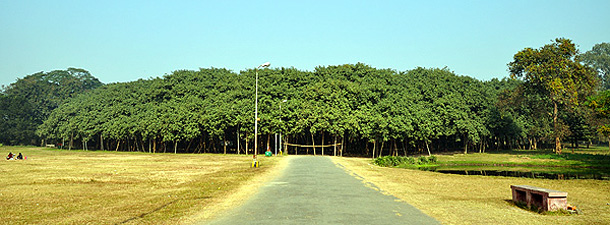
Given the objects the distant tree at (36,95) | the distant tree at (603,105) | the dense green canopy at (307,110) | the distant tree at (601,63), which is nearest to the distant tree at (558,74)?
the dense green canopy at (307,110)

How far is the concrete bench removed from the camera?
34.4 feet

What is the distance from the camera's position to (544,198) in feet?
35.0

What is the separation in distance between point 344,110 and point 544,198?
147ft

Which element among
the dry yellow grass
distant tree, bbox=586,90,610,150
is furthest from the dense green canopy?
the dry yellow grass

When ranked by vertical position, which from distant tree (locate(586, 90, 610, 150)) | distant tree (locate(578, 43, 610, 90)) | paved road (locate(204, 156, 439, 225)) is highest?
distant tree (locate(578, 43, 610, 90))

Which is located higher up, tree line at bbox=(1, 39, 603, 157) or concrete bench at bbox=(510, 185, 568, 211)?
tree line at bbox=(1, 39, 603, 157)

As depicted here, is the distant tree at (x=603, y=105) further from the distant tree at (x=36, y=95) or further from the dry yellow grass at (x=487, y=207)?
the distant tree at (x=36, y=95)

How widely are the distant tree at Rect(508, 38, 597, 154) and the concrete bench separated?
4663 centimetres

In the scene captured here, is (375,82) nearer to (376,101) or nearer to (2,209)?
(376,101)

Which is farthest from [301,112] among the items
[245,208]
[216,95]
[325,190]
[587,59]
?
[587,59]

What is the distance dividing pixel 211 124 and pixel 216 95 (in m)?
9.48

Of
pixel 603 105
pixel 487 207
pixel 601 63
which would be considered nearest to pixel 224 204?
pixel 487 207

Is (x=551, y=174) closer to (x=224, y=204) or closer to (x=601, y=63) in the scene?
(x=224, y=204)

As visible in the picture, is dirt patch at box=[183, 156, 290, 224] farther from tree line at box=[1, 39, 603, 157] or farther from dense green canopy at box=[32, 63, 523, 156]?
tree line at box=[1, 39, 603, 157]
